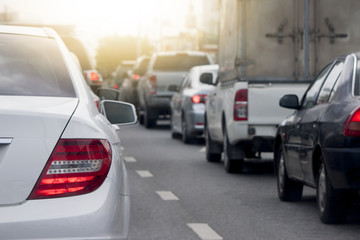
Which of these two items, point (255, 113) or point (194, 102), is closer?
point (255, 113)

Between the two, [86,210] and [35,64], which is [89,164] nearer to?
[86,210]

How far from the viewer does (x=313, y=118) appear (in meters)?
9.22

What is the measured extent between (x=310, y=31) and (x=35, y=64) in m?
9.09

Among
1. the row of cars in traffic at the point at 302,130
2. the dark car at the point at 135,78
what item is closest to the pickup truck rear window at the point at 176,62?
the dark car at the point at 135,78

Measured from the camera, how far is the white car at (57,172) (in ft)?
14.2

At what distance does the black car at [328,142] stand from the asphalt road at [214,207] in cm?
24

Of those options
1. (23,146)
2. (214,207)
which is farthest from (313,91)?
(23,146)

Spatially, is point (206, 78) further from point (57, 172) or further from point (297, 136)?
point (57, 172)

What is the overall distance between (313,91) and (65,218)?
6.00 m

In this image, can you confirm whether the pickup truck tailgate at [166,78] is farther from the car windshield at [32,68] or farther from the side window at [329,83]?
the car windshield at [32,68]

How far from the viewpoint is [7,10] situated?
25.1 meters

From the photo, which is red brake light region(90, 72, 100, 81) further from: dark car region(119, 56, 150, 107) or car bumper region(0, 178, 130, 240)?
car bumper region(0, 178, 130, 240)

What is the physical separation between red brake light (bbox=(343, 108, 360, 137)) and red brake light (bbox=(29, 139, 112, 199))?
383 cm

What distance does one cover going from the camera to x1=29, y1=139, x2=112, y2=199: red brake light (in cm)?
442
